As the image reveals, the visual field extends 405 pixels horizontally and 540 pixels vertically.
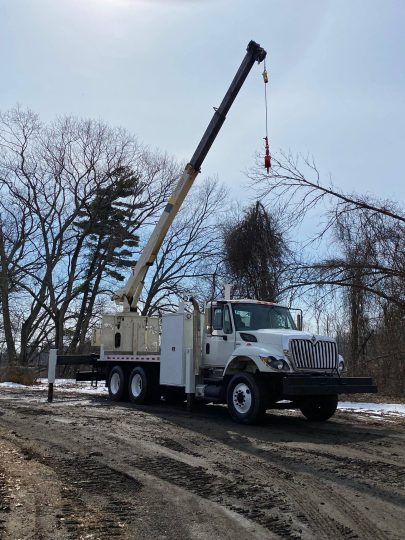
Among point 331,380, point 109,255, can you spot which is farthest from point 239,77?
point 109,255

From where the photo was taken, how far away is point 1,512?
5070mm

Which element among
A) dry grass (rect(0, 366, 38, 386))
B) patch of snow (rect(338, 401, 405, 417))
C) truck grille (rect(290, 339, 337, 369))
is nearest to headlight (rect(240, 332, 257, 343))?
truck grille (rect(290, 339, 337, 369))

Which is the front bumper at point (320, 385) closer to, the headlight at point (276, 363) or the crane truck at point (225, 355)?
the crane truck at point (225, 355)

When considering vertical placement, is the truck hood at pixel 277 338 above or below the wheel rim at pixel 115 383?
above

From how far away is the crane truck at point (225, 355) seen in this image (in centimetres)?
1105

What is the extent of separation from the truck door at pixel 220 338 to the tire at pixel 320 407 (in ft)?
6.62

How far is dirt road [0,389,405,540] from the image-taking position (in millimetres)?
4785

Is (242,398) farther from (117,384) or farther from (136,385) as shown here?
(117,384)

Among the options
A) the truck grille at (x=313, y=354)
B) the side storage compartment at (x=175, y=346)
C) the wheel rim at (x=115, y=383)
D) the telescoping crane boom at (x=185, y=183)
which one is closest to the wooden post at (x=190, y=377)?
the side storage compartment at (x=175, y=346)

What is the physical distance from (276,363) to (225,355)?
69.3 inches

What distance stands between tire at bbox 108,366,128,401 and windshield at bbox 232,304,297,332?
16.1 ft

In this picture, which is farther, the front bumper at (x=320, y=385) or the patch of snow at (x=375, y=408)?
the patch of snow at (x=375, y=408)

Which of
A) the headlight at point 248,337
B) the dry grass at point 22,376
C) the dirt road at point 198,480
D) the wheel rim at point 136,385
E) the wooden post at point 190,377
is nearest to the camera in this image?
the dirt road at point 198,480

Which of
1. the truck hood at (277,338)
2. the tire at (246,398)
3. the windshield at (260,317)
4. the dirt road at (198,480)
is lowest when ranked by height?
the dirt road at (198,480)
